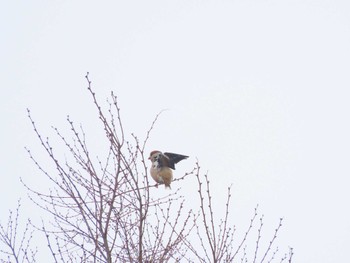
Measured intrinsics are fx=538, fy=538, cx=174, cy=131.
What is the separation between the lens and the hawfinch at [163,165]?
26.6 feet

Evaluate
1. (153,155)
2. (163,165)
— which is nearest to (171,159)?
(163,165)

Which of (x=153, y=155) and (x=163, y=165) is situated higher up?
(x=153, y=155)

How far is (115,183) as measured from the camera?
4.57 metres

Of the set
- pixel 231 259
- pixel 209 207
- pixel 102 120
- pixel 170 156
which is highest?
pixel 170 156

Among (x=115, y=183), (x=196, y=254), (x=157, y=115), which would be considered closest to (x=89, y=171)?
(x=115, y=183)

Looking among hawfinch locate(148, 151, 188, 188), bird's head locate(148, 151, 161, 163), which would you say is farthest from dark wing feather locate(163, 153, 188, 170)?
bird's head locate(148, 151, 161, 163)

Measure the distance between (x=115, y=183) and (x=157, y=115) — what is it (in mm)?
825

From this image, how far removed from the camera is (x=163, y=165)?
820cm

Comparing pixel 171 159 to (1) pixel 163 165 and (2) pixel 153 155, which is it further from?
(2) pixel 153 155

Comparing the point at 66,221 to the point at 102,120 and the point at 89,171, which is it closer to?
the point at 89,171

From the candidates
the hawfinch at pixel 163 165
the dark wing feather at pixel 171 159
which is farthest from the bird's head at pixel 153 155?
the dark wing feather at pixel 171 159

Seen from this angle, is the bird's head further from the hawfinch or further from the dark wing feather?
the dark wing feather

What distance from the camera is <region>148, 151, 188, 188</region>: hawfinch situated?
8.12 m

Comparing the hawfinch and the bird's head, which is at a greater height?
the bird's head
